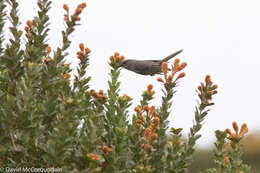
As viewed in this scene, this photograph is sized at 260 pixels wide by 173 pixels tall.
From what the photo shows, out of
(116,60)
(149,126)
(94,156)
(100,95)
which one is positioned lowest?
(94,156)

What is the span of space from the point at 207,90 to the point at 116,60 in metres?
1.54

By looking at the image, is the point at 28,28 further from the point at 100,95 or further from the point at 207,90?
the point at 207,90

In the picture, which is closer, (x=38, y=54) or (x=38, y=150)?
(x=38, y=150)

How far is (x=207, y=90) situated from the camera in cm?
419

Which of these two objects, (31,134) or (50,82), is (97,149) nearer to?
(31,134)

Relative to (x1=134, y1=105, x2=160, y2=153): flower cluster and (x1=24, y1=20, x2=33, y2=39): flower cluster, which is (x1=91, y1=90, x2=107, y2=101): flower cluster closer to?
(x1=134, y1=105, x2=160, y2=153): flower cluster

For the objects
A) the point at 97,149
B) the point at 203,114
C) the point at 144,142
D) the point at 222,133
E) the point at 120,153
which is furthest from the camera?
the point at 222,133

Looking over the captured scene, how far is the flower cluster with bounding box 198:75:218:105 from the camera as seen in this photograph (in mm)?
4164

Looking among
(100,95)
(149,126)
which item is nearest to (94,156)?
(100,95)

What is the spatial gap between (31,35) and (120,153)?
1906mm

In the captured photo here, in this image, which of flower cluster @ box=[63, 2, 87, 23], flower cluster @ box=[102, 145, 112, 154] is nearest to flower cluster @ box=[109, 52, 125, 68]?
flower cluster @ box=[63, 2, 87, 23]

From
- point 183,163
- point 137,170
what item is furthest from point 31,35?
point 183,163

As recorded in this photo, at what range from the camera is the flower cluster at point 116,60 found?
511 cm

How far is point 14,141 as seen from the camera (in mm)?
3576
